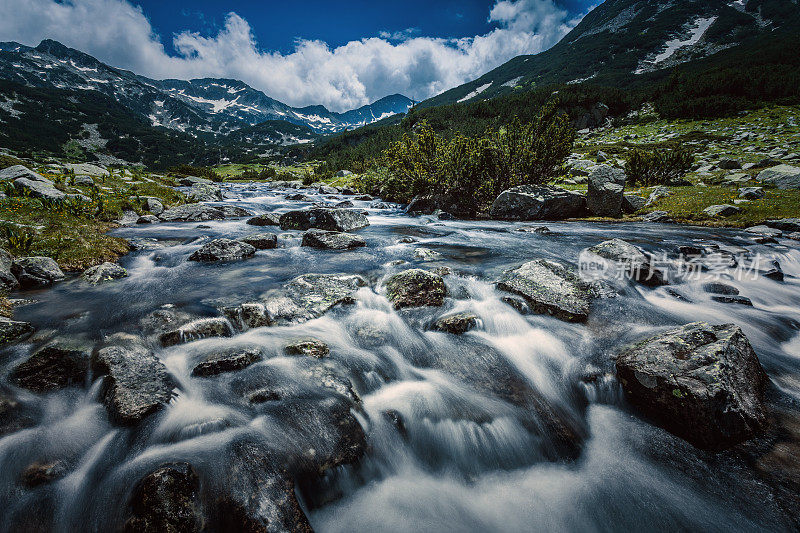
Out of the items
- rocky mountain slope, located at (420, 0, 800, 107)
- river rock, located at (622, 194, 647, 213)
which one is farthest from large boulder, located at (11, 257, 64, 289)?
rocky mountain slope, located at (420, 0, 800, 107)

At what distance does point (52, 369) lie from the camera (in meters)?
4.24

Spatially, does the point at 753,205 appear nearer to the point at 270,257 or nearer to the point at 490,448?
the point at 490,448

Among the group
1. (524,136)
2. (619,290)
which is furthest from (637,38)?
(619,290)

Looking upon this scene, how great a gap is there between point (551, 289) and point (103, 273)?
11.0m

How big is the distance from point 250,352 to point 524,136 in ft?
65.0

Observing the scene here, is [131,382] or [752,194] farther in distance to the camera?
[752,194]

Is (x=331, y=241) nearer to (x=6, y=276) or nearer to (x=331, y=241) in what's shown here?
(x=331, y=241)

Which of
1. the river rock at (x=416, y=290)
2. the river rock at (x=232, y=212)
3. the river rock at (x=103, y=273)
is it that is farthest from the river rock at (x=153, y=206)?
the river rock at (x=416, y=290)

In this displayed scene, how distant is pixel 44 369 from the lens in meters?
4.22

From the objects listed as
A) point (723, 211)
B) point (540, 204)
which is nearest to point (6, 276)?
point (540, 204)

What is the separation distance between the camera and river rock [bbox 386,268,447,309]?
22.0 ft

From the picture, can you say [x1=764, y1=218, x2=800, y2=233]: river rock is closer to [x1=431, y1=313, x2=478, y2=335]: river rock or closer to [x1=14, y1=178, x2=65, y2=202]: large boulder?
[x1=431, y1=313, x2=478, y2=335]: river rock

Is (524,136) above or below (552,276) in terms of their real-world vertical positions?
above

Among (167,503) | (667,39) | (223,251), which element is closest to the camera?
(167,503)
